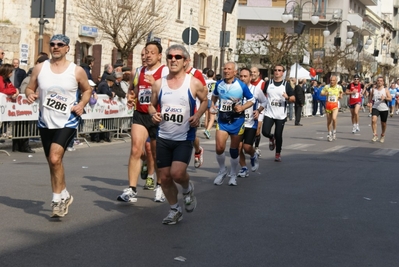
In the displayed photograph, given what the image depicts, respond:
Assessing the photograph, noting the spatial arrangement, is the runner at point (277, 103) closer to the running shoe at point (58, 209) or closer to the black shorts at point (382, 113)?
the running shoe at point (58, 209)

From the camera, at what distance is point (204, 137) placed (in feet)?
77.5

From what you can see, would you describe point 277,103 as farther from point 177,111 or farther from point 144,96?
point 177,111

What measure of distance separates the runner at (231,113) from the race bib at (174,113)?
12.0ft

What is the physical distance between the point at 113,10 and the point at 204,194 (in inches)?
806

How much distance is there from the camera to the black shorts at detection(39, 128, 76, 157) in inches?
353

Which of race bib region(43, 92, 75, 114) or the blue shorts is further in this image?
the blue shorts

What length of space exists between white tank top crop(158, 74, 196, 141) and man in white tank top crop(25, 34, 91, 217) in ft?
2.88

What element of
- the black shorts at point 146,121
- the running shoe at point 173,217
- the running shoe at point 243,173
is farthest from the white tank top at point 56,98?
the running shoe at point 243,173

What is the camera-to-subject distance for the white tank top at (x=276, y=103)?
16.5 m

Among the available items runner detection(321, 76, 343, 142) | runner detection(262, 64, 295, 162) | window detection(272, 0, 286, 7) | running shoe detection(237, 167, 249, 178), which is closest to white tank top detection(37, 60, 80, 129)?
running shoe detection(237, 167, 249, 178)

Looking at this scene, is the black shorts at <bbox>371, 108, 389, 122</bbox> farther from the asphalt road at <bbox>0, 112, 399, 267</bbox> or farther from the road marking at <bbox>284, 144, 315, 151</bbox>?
the asphalt road at <bbox>0, 112, 399, 267</bbox>

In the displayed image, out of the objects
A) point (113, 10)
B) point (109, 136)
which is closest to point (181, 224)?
point (109, 136)

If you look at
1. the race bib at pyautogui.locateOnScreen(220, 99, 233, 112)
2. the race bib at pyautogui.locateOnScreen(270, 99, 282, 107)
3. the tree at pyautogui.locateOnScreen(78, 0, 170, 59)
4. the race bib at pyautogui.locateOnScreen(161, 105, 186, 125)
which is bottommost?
the race bib at pyautogui.locateOnScreen(270, 99, 282, 107)

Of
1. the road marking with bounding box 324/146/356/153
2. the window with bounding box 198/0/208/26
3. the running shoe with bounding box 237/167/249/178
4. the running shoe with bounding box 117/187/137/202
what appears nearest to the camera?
the running shoe with bounding box 117/187/137/202
